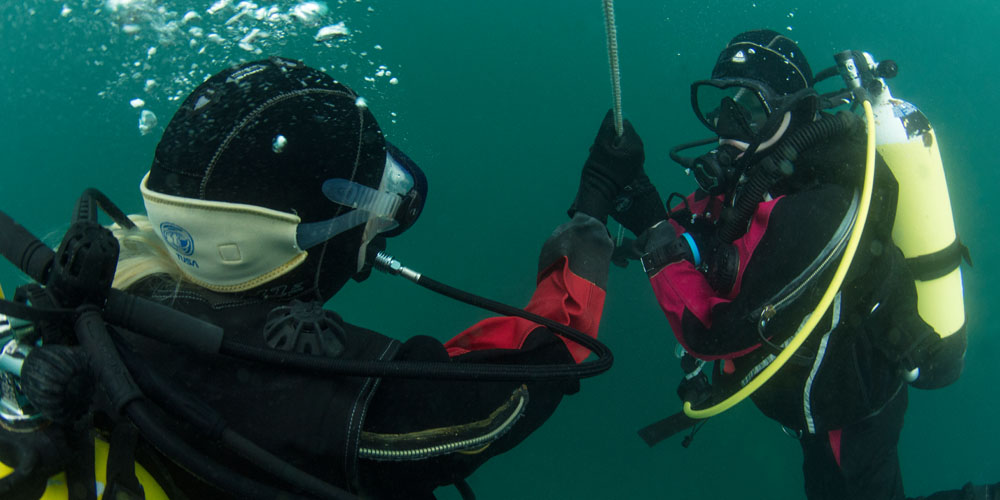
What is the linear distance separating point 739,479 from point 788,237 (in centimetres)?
794

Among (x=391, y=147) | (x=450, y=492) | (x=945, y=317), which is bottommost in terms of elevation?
(x=450, y=492)

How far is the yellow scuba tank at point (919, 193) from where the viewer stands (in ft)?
9.07

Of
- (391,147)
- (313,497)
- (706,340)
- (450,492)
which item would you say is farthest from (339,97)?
(450,492)

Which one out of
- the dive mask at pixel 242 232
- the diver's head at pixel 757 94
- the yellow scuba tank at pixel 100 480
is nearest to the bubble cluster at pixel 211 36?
the diver's head at pixel 757 94

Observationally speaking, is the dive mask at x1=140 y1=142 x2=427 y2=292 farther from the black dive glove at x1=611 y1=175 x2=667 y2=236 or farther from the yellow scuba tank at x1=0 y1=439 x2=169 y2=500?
the black dive glove at x1=611 y1=175 x2=667 y2=236

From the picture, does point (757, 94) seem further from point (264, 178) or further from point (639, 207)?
point (264, 178)

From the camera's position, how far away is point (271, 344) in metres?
1.21

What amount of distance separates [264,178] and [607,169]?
1751 millimetres

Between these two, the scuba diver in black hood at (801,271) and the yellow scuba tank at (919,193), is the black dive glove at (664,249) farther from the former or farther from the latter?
the yellow scuba tank at (919,193)

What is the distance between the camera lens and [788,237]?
2.23 meters

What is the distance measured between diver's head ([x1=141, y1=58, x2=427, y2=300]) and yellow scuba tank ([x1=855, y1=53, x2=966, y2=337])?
111 inches

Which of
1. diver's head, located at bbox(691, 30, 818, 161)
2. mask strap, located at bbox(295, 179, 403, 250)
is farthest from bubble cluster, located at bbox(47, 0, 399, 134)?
mask strap, located at bbox(295, 179, 403, 250)

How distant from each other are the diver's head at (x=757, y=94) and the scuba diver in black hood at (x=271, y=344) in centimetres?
171

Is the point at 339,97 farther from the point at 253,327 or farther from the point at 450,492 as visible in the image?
the point at 450,492
